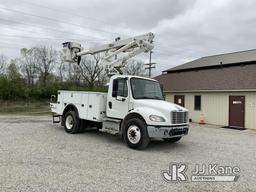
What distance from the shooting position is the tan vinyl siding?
50.0 feet

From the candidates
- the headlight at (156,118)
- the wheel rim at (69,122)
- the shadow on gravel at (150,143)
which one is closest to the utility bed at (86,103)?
the wheel rim at (69,122)

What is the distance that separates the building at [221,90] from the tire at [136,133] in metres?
9.70

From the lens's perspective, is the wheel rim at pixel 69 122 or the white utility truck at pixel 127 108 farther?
the wheel rim at pixel 69 122

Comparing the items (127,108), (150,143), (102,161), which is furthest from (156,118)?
(102,161)

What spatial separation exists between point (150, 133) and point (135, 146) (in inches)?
27.0

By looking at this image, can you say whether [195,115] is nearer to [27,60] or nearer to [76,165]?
[76,165]

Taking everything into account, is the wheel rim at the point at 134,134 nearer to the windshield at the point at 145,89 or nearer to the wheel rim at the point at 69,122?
the windshield at the point at 145,89

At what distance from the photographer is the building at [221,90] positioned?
15.6 metres

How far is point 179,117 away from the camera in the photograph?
838cm

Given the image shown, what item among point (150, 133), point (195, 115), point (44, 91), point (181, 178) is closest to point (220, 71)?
point (195, 115)

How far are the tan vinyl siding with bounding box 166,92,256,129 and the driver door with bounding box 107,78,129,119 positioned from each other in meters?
9.70

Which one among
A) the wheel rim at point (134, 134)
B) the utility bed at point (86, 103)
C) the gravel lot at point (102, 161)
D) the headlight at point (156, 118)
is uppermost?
the utility bed at point (86, 103)

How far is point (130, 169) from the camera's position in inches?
239

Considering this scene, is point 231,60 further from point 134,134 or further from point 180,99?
point 134,134
